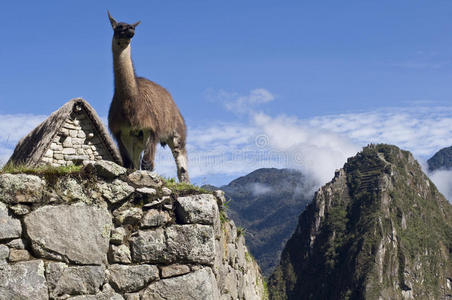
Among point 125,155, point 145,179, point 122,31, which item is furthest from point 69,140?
point 145,179

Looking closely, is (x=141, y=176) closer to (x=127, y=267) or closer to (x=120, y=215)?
(x=120, y=215)

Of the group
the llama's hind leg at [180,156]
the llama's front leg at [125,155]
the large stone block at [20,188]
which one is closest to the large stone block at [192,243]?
the large stone block at [20,188]

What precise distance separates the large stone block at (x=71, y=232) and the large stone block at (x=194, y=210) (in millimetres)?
1120

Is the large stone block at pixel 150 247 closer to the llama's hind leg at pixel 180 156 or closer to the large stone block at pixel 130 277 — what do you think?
the large stone block at pixel 130 277

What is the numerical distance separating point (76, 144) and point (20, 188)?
4067mm

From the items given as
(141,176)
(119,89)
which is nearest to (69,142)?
(119,89)

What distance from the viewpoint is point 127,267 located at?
25.5 feet

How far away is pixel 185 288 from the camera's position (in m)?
7.91

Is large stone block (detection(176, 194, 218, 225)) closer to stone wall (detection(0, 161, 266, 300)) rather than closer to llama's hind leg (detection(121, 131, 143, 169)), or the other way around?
stone wall (detection(0, 161, 266, 300))

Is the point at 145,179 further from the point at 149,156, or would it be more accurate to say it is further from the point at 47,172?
the point at 149,156

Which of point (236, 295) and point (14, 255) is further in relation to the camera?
point (236, 295)

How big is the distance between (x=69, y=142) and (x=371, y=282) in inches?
7337

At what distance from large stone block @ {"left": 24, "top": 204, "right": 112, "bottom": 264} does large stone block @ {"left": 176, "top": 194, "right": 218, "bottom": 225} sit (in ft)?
3.67

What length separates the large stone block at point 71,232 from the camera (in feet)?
24.1
